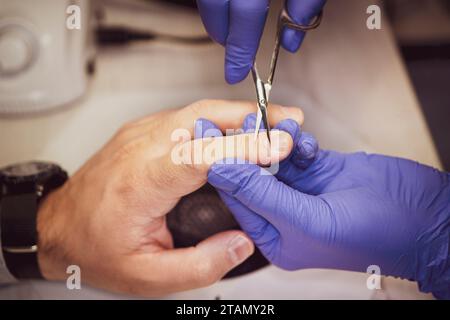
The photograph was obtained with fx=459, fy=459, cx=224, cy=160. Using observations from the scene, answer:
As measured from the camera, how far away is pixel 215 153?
0.59 metres

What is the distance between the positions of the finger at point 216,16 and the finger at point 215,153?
0.18m

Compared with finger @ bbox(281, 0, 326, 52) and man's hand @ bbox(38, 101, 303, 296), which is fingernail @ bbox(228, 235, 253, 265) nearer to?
man's hand @ bbox(38, 101, 303, 296)

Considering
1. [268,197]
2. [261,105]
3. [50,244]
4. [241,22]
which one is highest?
[241,22]

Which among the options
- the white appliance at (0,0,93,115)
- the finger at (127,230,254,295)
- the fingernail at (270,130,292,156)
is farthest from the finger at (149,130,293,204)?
the white appliance at (0,0,93,115)

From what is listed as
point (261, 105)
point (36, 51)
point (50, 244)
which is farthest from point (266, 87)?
point (36, 51)

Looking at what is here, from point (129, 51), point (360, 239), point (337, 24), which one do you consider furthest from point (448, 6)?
point (360, 239)

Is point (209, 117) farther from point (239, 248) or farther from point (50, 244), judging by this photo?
point (50, 244)

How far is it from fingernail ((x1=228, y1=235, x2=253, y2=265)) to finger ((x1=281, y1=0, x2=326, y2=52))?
0.32 meters

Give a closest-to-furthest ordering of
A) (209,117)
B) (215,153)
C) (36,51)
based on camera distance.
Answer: (215,153) → (209,117) → (36,51)

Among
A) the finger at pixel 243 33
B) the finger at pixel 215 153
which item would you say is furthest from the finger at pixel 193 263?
the finger at pixel 243 33

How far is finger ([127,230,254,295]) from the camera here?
665 millimetres

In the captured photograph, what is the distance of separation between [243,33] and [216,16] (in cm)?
5

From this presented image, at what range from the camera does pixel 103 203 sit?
2.29ft

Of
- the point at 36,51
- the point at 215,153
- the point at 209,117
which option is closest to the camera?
the point at 215,153
